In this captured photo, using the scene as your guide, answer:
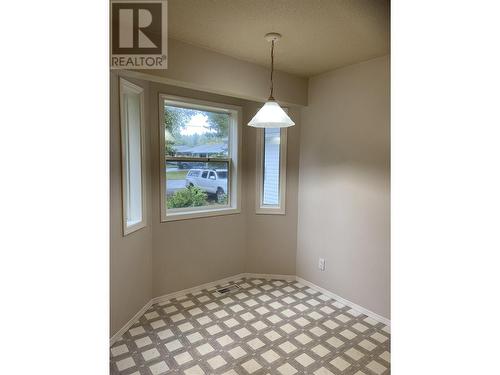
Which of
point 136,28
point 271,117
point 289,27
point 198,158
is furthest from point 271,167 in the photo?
point 136,28

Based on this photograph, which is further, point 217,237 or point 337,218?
point 217,237

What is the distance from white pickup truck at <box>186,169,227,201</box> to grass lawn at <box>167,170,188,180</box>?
0.18ft

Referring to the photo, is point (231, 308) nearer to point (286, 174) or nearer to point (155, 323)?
point (155, 323)

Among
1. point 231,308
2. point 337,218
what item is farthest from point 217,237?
point 337,218

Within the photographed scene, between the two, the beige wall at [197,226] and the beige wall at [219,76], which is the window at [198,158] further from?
the beige wall at [219,76]

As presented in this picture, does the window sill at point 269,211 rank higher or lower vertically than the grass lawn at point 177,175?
lower

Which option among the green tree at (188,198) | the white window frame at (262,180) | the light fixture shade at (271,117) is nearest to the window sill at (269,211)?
the white window frame at (262,180)

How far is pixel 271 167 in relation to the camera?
3672 millimetres

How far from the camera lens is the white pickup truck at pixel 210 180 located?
337cm

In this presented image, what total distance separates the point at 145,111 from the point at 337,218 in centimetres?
234

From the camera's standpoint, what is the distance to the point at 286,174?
11.8 feet

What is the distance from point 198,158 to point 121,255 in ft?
4.69

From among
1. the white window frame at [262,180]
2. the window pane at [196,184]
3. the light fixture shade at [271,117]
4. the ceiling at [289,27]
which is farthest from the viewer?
the white window frame at [262,180]
